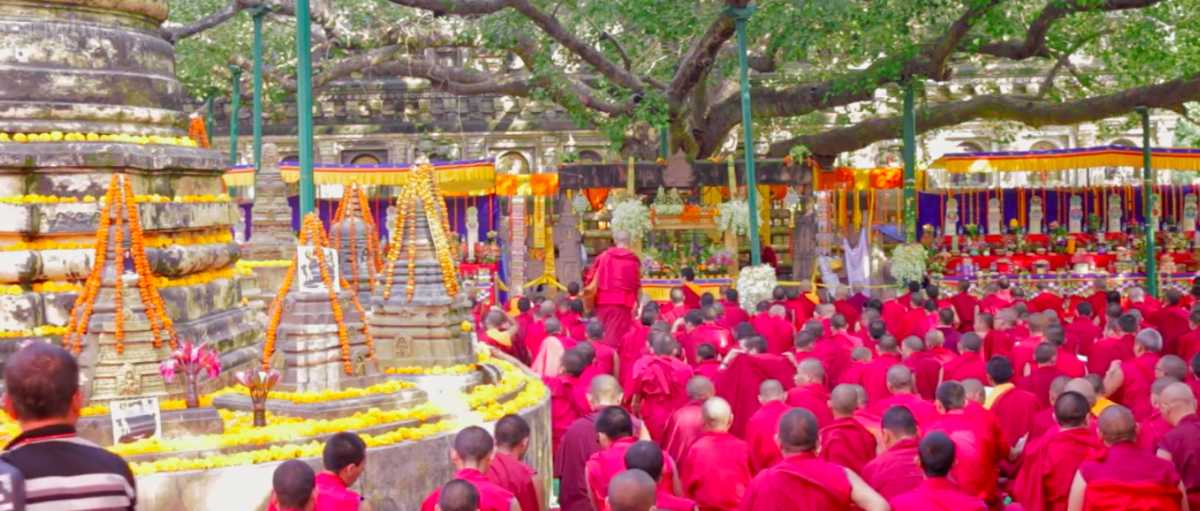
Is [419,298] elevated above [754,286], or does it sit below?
above

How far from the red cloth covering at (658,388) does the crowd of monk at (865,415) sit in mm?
13

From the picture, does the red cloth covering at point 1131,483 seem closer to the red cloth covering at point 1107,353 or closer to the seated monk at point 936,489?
the seated monk at point 936,489

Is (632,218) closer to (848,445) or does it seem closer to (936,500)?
(848,445)

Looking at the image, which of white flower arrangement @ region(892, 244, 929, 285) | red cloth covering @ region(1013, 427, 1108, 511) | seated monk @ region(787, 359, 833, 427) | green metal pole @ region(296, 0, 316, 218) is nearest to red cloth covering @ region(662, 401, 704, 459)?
seated monk @ region(787, 359, 833, 427)

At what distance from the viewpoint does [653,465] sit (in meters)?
7.18

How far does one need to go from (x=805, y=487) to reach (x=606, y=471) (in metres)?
1.33

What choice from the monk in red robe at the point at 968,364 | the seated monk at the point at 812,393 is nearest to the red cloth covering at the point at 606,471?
the seated monk at the point at 812,393

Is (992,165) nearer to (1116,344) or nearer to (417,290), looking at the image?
(1116,344)

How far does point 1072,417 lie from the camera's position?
838 cm

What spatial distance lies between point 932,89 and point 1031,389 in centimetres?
2468

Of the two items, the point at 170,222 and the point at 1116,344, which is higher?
the point at 170,222

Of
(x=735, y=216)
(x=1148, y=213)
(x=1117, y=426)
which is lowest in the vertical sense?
(x=1117, y=426)

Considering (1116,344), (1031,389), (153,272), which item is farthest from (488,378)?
(1116,344)

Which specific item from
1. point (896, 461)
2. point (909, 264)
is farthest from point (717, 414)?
point (909, 264)
